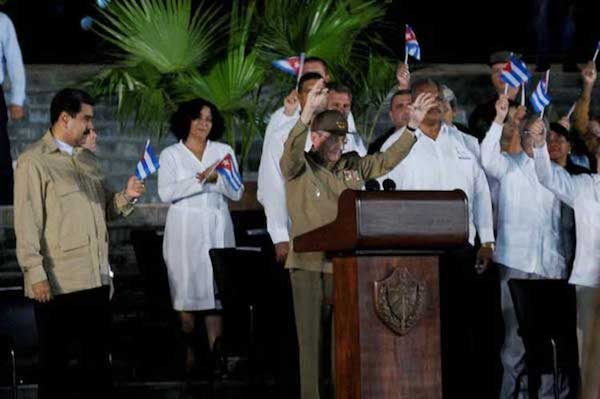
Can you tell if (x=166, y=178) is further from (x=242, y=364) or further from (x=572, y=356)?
(x=572, y=356)

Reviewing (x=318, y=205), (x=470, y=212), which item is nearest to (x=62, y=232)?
(x=318, y=205)

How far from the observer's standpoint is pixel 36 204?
29.1 ft

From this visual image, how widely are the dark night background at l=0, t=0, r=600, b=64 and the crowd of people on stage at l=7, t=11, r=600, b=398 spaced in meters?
Answer: 5.00

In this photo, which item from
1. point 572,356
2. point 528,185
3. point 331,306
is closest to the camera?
point 331,306

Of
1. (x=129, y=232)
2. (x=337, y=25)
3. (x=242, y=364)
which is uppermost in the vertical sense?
(x=337, y=25)

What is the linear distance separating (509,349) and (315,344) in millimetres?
2048

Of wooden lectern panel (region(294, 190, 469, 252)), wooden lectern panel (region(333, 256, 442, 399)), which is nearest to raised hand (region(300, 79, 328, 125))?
wooden lectern panel (region(294, 190, 469, 252))

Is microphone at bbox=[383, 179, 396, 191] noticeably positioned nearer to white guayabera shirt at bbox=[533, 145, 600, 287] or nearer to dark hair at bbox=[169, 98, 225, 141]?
white guayabera shirt at bbox=[533, 145, 600, 287]

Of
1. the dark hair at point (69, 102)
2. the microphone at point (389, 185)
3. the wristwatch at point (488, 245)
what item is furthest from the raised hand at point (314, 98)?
the wristwatch at point (488, 245)

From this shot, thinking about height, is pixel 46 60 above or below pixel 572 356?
above

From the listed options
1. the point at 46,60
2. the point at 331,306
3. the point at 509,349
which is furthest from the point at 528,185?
the point at 46,60

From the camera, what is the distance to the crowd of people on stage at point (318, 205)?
8562mm

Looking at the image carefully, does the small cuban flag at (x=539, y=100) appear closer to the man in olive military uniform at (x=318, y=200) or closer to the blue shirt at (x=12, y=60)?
the man in olive military uniform at (x=318, y=200)

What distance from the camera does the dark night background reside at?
17062 millimetres
